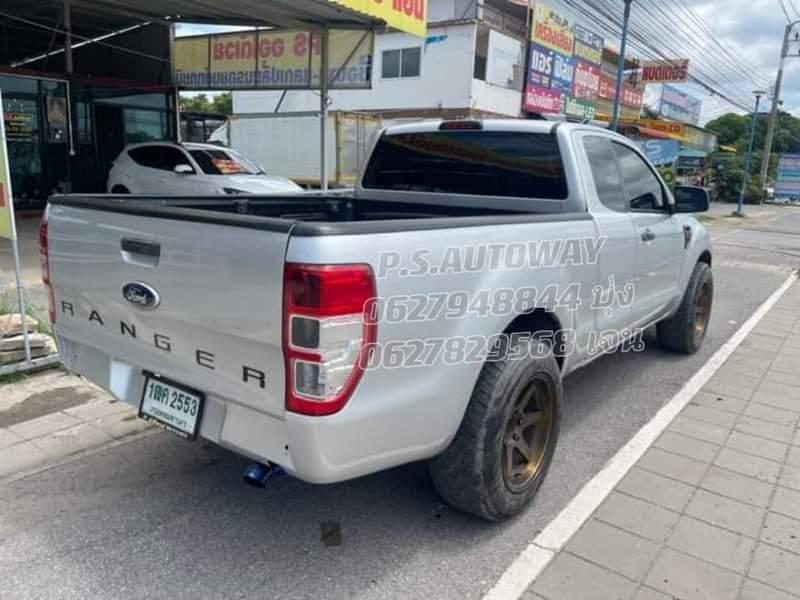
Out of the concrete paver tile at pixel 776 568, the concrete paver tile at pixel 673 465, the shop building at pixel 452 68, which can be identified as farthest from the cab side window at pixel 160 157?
the shop building at pixel 452 68

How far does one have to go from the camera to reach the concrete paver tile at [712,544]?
8.96 ft

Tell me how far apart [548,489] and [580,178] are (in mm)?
1722

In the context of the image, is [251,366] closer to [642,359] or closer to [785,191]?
[642,359]

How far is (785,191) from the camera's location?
124 ft

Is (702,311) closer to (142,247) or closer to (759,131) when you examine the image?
(142,247)

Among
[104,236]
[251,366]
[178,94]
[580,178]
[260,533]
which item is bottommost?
[260,533]

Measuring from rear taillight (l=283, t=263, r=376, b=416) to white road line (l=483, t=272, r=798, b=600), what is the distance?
1.10m

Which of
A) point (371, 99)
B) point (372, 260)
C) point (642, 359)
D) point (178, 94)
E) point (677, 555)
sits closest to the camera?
point (372, 260)

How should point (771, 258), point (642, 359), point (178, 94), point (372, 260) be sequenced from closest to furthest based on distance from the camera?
point (372, 260) → point (642, 359) → point (771, 258) → point (178, 94)

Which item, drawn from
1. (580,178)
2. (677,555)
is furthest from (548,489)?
(580,178)

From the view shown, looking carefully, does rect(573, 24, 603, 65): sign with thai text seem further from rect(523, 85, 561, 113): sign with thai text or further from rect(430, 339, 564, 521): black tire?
rect(430, 339, 564, 521): black tire

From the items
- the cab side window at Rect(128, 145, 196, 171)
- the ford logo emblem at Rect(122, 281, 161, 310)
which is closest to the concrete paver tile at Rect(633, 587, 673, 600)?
the ford logo emblem at Rect(122, 281, 161, 310)

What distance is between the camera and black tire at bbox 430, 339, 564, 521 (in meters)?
2.67

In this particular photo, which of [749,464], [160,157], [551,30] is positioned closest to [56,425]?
[749,464]
